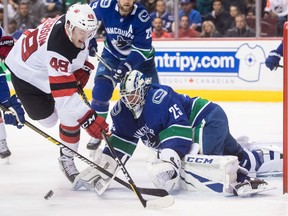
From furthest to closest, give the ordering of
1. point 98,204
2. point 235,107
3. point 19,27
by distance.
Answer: point 19,27
point 235,107
point 98,204

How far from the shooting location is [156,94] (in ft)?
14.2

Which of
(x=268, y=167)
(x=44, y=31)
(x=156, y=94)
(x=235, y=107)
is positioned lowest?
(x=235, y=107)

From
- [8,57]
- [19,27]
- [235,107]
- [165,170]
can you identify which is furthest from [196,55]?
[165,170]

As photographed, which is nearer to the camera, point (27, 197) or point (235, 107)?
point (27, 197)

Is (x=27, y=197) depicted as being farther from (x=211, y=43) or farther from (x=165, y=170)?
(x=211, y=43)

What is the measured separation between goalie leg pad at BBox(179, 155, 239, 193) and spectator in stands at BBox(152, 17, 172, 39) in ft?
15.3

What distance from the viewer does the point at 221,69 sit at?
8633 millimetres

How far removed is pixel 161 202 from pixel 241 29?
4.89 metres

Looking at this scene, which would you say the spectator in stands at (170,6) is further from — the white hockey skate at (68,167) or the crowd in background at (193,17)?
the white hockey skate at (68,167)

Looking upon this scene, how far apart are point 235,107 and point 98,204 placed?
4.15 meters

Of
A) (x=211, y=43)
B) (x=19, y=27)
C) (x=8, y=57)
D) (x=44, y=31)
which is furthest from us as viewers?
(x=19, y=27)

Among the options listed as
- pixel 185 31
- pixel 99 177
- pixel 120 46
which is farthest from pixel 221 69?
pixel 99 177

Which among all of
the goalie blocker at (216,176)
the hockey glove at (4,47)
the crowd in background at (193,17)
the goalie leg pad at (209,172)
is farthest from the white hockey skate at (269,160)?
the crowd in background at (193,17)

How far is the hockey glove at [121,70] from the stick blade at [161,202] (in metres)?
1.72
